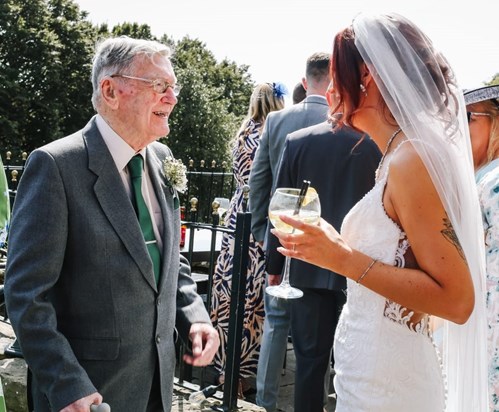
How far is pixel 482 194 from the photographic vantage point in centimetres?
281

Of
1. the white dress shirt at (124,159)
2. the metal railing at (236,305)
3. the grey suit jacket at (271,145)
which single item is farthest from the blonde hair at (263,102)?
the white dress shirt at (124,159)

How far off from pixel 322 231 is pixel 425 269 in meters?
0.34

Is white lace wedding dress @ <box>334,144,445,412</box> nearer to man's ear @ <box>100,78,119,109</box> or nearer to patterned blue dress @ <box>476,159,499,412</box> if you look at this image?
patterned blue dress @ <box>476,159,499,412</box>

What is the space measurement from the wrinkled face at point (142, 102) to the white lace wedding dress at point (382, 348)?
842mm

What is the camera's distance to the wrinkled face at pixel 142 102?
2.31 meters

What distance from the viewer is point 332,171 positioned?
12.7ft

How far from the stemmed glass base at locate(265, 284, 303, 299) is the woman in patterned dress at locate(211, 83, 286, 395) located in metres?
1.38

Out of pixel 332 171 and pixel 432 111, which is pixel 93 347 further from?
pixel 332 171

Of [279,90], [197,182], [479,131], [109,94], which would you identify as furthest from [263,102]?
[197,182]

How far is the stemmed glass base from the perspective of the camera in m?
3.55

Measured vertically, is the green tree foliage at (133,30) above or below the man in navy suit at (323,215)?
above

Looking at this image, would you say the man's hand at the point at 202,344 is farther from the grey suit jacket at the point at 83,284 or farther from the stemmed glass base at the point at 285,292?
the stemmed glass base at the point at 285,292

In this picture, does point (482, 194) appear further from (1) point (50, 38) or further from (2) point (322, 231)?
(1) point (50, 38)

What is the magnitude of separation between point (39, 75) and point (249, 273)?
2630cm
